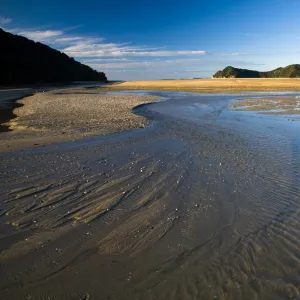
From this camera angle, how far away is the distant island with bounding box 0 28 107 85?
284ft

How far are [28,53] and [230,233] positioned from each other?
112227 mm

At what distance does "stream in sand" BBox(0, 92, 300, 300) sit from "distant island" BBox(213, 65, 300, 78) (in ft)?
433

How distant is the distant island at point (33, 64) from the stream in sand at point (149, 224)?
8112 cm

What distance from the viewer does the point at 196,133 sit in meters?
15.8

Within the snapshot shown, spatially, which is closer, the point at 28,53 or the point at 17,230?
the point at 17,230

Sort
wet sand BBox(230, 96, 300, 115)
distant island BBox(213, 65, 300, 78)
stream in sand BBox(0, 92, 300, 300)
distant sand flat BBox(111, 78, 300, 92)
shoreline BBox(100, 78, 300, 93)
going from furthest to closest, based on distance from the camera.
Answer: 1. distant island BBox(213, 65, 300, 78)
2. distant sand flat BBox(111, 78, 300, 92)
3. shoreline BBox(100, 78, 300, 93)
4. wet sand BBox(230, 96, 300, 115)
5. stream in sand BBox(0, 92, 300, 300)

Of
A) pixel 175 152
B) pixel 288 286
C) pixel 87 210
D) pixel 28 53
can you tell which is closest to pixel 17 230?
pixel 87 210

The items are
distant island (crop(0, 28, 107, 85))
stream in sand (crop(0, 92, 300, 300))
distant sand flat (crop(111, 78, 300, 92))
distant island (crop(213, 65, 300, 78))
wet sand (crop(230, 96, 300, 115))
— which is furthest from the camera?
distant island (crop(213, 65, 300, 78))

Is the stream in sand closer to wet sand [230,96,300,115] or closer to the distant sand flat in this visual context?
wet sand [230,96,300,115]

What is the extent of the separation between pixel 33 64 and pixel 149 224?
4075 inches

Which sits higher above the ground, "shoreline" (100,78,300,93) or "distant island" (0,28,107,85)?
"distant island" (0,28,107,85)

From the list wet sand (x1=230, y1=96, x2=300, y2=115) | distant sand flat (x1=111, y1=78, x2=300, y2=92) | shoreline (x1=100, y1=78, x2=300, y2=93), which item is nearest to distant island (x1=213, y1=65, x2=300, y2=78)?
distant sand flat (x1=111, y1=78, x2=300, y2=92)

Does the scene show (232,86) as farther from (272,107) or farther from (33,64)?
(33,64)

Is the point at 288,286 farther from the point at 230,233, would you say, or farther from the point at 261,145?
the point at 261,145
